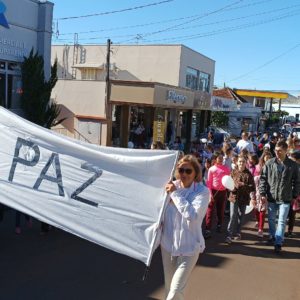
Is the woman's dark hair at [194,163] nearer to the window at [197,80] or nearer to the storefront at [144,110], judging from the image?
the storefront at [144,110]

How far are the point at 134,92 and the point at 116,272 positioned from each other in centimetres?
1762

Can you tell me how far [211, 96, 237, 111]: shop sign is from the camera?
37594 millimetres

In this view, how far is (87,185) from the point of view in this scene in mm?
4672

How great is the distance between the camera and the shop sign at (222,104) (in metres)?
37.6

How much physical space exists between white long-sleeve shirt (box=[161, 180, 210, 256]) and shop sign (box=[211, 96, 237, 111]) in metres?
Result: 33.4

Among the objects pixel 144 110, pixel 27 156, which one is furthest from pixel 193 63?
pixel 27 156

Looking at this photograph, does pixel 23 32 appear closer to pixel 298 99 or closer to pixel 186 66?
pixel 186 66

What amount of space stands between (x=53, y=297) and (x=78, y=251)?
5.79 ft

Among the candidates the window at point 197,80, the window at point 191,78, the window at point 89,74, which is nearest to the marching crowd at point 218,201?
the window at point 191,78

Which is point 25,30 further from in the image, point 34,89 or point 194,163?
point 194,163

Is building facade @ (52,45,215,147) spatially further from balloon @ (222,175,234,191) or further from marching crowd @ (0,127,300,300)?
balloon @ (222,175,234,191)

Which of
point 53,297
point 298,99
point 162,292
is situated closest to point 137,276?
point 162,292

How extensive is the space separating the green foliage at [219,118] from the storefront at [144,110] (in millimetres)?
9039

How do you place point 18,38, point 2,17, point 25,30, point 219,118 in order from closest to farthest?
1. point 2,17
2. point 18,38
3. point 25,30
4. point 219,118
